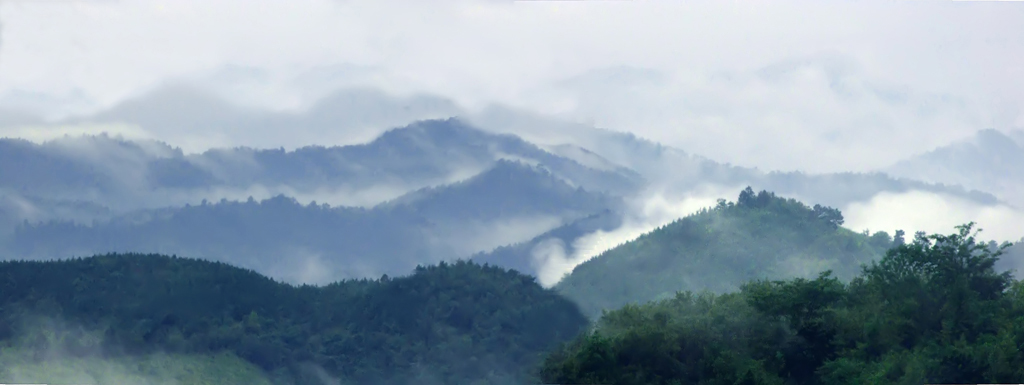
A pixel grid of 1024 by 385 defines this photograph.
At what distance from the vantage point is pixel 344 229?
456 feet

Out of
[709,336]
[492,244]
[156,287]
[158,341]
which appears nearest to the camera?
[709,336]

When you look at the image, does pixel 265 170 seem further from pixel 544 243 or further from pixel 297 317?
pixel 297 317

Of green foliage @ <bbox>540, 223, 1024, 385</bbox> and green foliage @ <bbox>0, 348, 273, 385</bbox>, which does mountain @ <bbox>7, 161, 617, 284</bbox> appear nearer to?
green foliage @ <bbox>0, 348, 273, 385</bbox>

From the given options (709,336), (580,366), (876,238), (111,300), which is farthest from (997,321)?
(876,238)

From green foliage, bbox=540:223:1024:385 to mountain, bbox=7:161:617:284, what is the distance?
75.8m

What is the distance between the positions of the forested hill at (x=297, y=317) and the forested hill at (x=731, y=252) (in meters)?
20.1

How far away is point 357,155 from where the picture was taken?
16825 centimetres

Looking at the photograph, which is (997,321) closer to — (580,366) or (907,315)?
(907,315)

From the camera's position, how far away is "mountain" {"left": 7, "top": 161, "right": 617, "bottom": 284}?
12269cm

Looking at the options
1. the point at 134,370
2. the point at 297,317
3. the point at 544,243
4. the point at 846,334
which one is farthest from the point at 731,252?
the point at 846,334

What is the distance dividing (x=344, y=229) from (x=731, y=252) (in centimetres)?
5277

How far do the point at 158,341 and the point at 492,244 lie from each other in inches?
2957

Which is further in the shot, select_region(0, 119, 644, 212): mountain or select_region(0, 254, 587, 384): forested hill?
select_region(0, 119, 644, 212): mountain

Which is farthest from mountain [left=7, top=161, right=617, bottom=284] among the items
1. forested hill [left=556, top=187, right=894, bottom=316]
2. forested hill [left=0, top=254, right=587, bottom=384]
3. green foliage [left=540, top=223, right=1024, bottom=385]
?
green foliage [left=540, top=223, right=1024, bottom=385]
